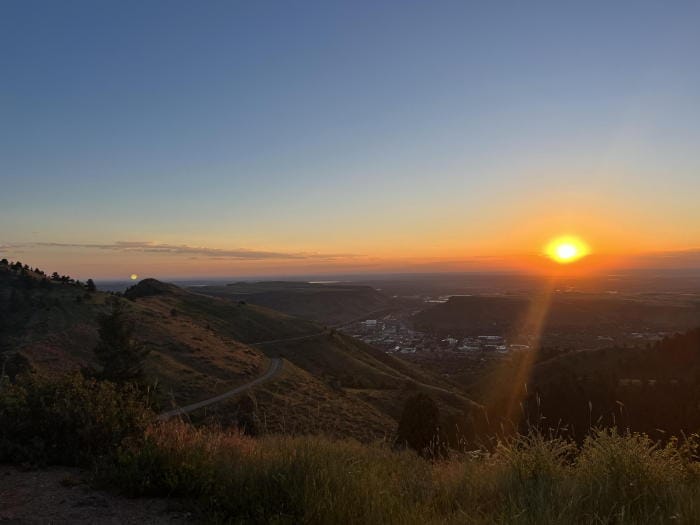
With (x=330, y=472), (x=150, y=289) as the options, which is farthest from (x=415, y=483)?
(x=150, y=289)

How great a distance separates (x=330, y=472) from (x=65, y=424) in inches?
147

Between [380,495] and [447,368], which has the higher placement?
[380,495]

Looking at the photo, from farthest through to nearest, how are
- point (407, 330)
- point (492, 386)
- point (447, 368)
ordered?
point (407, 330), point (447, 368), point (492, 386)

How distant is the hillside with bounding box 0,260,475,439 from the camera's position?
36059 millimetres

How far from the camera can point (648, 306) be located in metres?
137

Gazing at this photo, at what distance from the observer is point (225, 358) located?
173ft

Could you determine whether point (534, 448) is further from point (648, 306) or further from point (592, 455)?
→ point (648, 306)

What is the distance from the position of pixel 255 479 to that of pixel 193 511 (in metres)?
0.64

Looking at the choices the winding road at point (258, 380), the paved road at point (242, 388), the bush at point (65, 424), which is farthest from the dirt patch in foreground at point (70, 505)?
the paved road at point (242, 388)

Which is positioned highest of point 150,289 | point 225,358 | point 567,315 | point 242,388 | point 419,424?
point 150,289

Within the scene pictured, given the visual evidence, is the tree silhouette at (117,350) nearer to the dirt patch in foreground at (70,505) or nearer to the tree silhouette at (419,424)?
the tree silhouette at (419,424)

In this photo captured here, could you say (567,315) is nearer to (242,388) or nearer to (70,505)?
(242,388)

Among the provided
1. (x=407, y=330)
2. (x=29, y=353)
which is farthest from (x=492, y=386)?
(x=407, y=330)

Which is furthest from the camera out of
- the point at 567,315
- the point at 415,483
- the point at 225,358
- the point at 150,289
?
the point at 567,315
